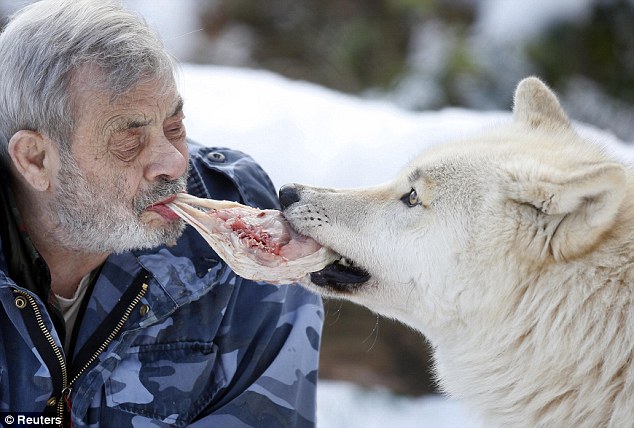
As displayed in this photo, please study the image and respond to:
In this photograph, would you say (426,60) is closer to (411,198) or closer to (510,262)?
(411,198)

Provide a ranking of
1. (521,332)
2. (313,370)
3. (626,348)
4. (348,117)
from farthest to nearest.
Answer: (348,117), (313,370), (521,332), (626,348)

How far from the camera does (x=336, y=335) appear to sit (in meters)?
4.26

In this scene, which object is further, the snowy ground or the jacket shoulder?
the snowy ground

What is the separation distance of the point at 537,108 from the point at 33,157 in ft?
5.08

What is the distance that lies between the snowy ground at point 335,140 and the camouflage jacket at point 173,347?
122cm

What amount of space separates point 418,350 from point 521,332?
234 centimetres

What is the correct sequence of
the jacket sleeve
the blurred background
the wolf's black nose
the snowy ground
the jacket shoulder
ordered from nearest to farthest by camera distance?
the wolf's black nose, the jacket sleeve, the jacket shoulder, the snowy ground, the blurred background

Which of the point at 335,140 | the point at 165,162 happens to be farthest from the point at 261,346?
the point at 335,140

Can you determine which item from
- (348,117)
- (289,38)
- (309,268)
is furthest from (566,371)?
(289,38)

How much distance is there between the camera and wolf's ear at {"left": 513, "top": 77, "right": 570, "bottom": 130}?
237cm

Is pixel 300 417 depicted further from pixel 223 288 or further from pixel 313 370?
pixel 223 288

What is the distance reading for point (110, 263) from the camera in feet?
8.04

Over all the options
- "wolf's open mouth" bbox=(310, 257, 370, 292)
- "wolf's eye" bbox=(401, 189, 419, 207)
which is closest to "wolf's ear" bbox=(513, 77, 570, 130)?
"wolf's eye" bbox=(401, 189, 419, 207)

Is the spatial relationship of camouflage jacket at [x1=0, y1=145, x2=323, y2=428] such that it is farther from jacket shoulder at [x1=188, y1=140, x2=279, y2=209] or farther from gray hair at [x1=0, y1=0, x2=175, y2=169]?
gray hair at [x1=0, y1=0, x2=175, y2=169]
